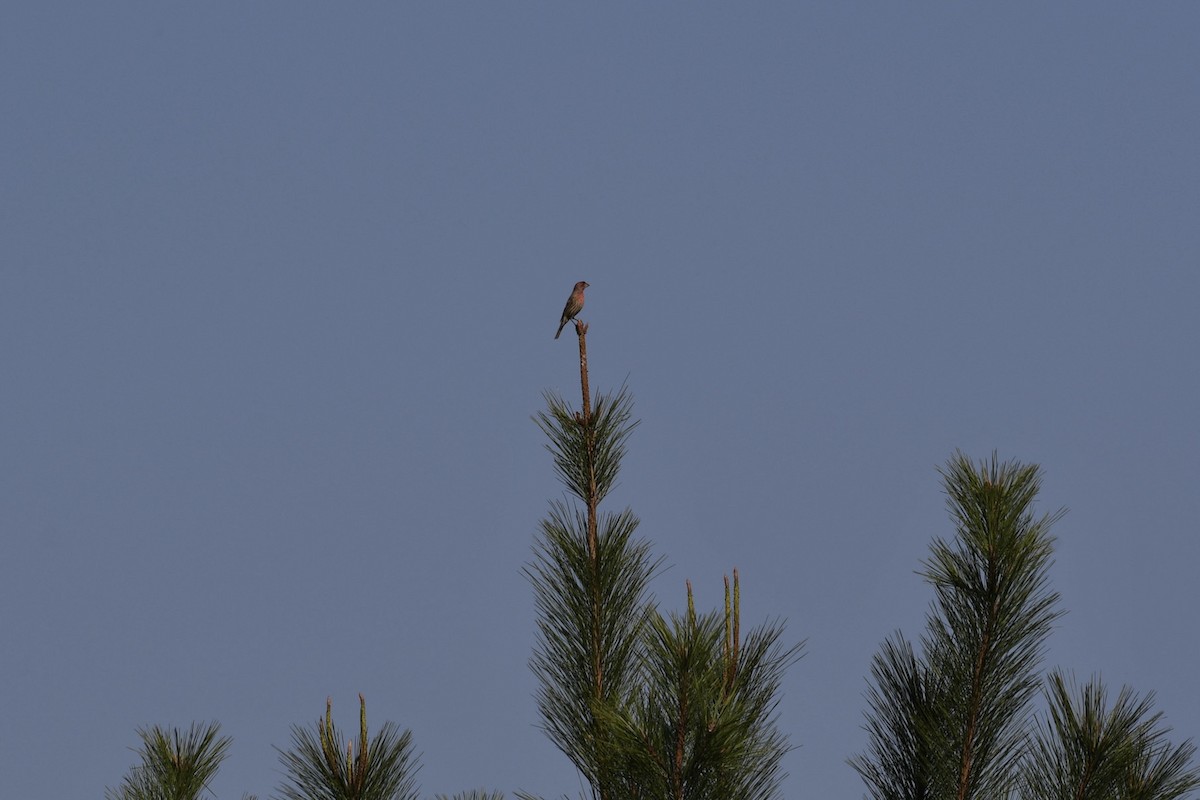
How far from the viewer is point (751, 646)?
254 inches

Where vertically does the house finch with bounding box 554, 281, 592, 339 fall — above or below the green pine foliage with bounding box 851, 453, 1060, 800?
above

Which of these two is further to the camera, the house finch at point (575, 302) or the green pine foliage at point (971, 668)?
the house finch at point (575, 302)

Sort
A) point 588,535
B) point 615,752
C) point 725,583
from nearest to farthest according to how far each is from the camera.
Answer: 1. point 615,752
2. point 725,583
3. point 588,535

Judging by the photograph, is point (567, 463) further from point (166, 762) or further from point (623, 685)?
point (166, 762)

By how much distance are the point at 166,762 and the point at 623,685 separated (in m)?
1.94

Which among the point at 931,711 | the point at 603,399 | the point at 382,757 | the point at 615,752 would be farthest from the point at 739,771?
the point at 603,399

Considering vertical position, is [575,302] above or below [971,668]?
above

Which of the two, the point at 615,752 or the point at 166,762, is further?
the point at 166,762

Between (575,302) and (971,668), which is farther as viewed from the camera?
(575,302)

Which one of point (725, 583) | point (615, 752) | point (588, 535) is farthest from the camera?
point (588, 535)

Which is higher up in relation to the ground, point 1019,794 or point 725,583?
point 725,583

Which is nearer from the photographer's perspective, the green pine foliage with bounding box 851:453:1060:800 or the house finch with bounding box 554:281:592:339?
the green pine foliage with bounding box 851:453:1060:800

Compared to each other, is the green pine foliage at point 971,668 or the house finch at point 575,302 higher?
the house finch at point 575,302

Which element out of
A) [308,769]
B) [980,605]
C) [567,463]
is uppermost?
[567,463]
